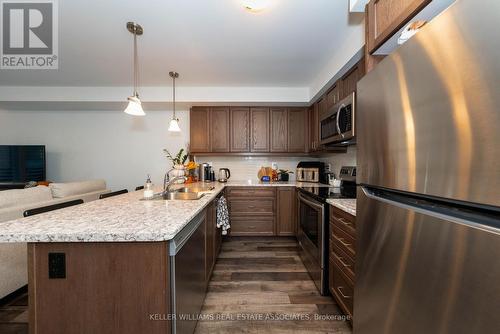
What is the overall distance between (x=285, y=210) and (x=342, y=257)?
1649mm

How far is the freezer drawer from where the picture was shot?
463mm

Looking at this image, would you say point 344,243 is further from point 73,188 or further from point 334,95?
point 73,188

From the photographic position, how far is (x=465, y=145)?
1.60 ft

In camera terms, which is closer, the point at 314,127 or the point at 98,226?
the point at 98,226

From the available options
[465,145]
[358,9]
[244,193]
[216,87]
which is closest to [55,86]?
[216,87]

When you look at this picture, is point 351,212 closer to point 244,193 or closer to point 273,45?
point 273,45

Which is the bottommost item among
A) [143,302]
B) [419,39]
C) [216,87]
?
[143,302]

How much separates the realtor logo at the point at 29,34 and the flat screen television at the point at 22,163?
1588mm

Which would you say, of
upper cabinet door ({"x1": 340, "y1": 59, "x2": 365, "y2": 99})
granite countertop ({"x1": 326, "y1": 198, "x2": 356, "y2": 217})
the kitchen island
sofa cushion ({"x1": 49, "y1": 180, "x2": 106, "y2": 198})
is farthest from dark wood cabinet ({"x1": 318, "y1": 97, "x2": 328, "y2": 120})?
sofa cushion ({"x1": 49, "y1": 180, "x2": 106, "y2": 198})

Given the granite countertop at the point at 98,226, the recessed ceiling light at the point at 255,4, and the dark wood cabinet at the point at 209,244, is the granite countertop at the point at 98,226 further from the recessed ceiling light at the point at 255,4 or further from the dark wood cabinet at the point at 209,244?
the recessed ceiling light at the point at 255,4

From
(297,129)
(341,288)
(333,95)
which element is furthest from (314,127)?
(341,288)

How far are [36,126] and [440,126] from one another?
5571 mm

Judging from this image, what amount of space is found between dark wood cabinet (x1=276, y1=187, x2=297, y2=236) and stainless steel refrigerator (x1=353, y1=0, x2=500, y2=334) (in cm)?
231

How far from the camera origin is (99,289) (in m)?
0.88
